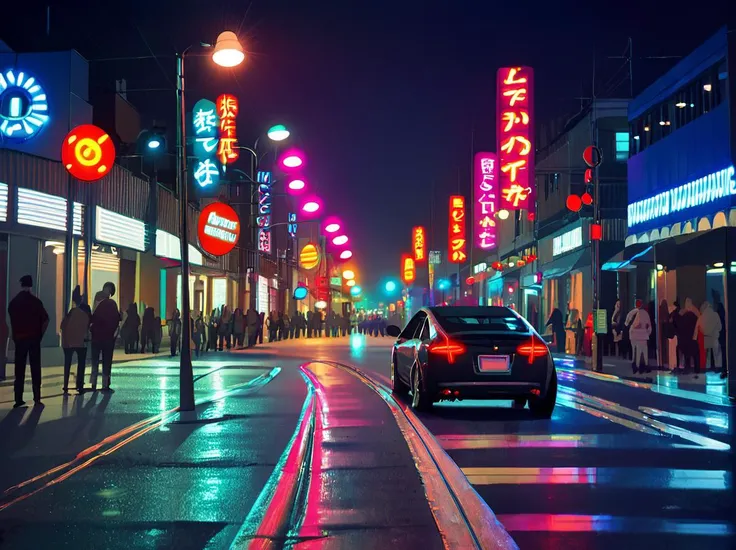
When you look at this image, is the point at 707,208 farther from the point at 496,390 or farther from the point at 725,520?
the point at 725,520

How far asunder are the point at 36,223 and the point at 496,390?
18.2 m

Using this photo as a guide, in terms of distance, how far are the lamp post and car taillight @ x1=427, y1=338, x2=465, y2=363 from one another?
3.47 m

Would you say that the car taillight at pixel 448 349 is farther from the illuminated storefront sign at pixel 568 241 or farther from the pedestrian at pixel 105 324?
the illuminated storefront sign at pixel 568 241

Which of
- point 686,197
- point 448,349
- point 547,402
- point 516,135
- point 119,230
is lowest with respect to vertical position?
point 547,402

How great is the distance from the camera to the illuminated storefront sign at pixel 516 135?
138 feet

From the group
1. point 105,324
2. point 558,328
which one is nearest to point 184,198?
point 105,324

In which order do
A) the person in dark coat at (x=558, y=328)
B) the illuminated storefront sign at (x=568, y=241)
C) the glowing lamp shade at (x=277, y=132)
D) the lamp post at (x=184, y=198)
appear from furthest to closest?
the illuminated storefront sign at (x=568, y=241)
the glowing lamp shade at (x=277, y=132)
the person in dark coat at (x=558, y=328)
the lamp post at (x=184, y=198)

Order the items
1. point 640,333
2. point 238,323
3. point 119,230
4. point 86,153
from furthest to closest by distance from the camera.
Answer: point 238,323 → point 119,230 → point 86,153 → point 640,333

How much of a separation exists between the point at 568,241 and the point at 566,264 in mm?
1112

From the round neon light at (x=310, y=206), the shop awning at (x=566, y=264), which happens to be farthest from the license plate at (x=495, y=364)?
the round neon light at (x=310, y=206)

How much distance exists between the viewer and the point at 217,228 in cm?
3706

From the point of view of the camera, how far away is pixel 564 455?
956cm

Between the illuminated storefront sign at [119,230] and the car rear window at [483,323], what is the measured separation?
1953 cm

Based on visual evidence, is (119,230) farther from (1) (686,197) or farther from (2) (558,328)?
(1) (686,197)
